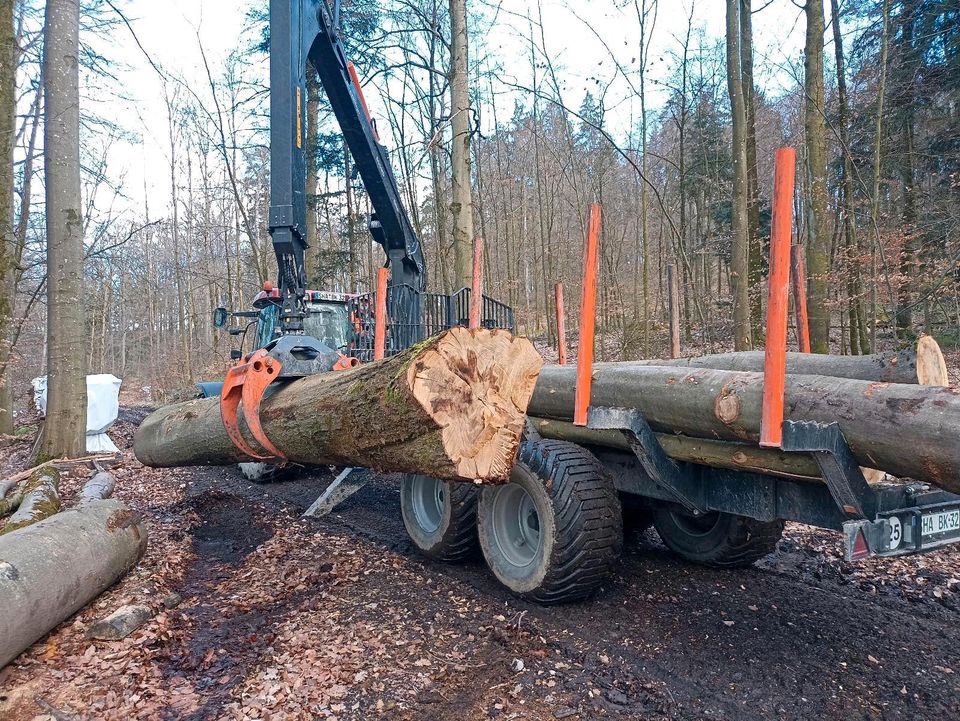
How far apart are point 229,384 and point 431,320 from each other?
4274mm

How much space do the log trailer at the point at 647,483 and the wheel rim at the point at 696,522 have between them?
0.04 ft

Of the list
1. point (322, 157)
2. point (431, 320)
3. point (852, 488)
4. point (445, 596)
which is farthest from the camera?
point (322, 157)

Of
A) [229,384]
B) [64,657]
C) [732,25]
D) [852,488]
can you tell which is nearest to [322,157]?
[732,25]

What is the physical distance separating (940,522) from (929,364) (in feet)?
2.48

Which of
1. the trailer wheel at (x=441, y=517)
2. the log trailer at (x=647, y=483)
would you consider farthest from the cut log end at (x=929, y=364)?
the trailer wheel at (x=441, y=517)

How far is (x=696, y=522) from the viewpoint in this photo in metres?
4.76

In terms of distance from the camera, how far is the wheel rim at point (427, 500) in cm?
499

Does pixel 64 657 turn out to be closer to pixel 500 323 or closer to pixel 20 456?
pixel 500 323

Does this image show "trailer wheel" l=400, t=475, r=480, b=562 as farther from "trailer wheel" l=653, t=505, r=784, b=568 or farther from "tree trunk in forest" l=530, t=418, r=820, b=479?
"trailer wheel" l=653, t=505, r=784, b=568

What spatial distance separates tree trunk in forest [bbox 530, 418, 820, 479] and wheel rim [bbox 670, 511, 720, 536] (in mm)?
1141

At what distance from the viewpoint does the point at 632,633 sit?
3.58m

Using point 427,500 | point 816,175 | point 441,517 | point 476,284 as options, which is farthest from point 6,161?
point 816,175

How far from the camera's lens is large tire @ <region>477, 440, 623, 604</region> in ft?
12.3

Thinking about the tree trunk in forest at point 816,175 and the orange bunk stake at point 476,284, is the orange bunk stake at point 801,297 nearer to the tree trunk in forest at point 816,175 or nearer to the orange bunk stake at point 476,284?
the orange bunk stake at point 476,284
